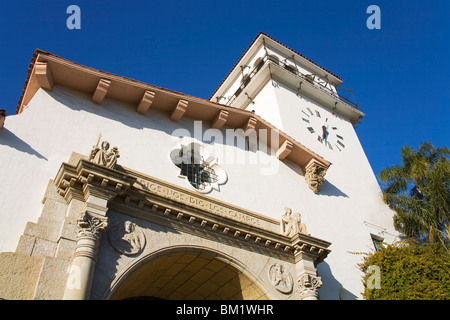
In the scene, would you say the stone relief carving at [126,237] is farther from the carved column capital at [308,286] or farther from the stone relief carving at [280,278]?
the carved column capital at [308,286]

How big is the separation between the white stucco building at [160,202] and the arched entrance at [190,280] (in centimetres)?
4

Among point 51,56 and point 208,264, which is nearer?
point 208,264

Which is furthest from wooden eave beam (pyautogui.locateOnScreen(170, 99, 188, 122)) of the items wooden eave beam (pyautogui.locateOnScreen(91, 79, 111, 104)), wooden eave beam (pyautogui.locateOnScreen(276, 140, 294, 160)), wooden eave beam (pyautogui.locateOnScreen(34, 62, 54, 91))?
wooden eave beam (pyautogui.locateOnScreen(276, 140, 294, 160))

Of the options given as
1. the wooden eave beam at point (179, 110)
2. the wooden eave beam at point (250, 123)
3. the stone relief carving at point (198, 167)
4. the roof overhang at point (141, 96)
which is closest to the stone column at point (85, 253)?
the stone relief carving at point (198, 167)

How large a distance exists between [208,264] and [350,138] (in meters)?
13.7

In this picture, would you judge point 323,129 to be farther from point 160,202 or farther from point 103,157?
point 103,157

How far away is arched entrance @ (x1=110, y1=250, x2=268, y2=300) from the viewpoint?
36.7 ft

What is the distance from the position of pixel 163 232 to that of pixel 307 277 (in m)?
4.21

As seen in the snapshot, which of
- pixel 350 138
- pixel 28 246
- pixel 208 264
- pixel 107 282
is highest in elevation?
pixel 350 138

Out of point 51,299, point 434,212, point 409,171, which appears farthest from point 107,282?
point 409,171

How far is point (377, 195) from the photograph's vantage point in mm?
19406

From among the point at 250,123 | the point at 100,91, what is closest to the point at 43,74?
the point at 100,91

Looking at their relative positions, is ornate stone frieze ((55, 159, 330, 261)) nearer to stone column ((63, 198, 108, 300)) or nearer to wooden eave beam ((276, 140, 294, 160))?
stone column ((63, 198, 108, 300))
